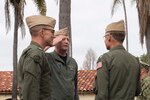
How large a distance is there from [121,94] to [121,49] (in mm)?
568

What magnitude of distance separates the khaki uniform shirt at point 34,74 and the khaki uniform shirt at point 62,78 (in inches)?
36.3

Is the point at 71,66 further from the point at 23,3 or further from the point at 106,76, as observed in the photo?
the point at 23,3

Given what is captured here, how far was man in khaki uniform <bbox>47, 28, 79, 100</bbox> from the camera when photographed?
6.20 meters

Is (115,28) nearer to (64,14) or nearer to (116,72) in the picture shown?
(116,72)

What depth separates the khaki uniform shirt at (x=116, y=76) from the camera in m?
5.71

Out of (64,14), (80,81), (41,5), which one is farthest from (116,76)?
(80,81)

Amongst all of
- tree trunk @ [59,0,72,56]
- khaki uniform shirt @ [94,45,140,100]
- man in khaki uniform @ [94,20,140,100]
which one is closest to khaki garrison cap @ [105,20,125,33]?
man in khaki uniform @ [94,20,140,100]

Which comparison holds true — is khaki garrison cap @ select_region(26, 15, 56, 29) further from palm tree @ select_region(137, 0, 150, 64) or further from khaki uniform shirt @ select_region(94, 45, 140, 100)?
palm tree @ select_region(137, 0, 150, 64)

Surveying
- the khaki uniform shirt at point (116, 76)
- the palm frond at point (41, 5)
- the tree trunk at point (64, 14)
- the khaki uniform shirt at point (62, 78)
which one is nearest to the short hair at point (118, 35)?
the khaki uniform shirt at point (116, 76)

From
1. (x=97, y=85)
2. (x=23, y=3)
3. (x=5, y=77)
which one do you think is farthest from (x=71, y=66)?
(x=5, y=77)

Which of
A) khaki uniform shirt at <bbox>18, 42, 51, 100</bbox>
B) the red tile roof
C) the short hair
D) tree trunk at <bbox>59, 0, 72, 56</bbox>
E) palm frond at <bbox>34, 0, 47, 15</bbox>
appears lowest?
the red tile roof

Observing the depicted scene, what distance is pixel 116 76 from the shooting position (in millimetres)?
5758

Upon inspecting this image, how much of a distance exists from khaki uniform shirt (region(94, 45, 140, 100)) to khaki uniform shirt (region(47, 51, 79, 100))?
553 mm

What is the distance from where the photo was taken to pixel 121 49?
19.6ft
